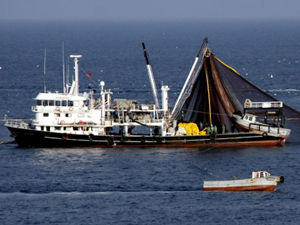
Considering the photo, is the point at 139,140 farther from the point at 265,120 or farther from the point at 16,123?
the point at 16,123

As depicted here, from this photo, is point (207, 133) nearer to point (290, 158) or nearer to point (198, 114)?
point (198, 114)

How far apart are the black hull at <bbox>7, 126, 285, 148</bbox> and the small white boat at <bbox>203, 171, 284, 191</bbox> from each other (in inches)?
922

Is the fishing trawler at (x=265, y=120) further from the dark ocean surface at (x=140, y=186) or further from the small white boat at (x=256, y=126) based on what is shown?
the dark ocean surface at (x=140, y=186)

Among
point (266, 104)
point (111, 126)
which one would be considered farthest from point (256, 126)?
point (111, 126)

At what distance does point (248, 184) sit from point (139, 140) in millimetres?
26529

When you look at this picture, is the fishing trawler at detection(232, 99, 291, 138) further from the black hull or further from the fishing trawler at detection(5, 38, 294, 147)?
the black hull

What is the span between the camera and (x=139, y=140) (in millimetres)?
116625

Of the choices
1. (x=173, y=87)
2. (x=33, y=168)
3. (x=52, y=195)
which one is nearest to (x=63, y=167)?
(x=33, y=168)

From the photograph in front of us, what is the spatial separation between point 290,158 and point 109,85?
6973 cm

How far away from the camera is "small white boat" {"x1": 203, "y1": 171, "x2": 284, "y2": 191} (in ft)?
305

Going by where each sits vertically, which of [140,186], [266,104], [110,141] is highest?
[266,104]

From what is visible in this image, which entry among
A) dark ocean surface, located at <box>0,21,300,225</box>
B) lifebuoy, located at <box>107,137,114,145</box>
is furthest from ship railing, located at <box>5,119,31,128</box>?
lifebuoy, located at <box>107,137,114,145</box>

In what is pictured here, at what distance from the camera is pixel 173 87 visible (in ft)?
563

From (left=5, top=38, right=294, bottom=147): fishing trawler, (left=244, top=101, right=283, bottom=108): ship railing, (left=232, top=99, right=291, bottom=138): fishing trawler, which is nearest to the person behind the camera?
(left=5, top=38, right=294, bottom=147): fishing trawler
